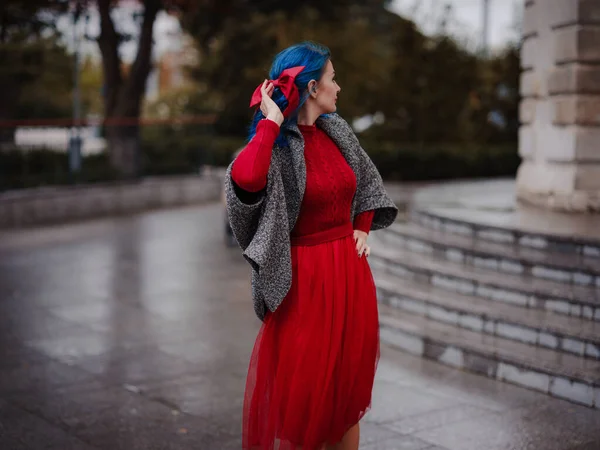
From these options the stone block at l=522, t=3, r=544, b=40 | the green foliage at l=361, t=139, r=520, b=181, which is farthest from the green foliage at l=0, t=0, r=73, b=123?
the stone block at l=522, t=3, r=544, b=40

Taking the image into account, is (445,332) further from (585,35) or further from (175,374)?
(585,35)

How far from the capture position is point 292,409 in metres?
4.68

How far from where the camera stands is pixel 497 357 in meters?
7.24

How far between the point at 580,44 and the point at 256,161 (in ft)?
27.5

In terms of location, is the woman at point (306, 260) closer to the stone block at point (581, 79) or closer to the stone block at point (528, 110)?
the stone block at point (581, 79)

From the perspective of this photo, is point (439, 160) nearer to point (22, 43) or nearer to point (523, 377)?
point (22, 43)

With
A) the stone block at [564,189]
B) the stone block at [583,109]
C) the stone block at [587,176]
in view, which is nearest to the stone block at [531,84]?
the stone block at [583,109]

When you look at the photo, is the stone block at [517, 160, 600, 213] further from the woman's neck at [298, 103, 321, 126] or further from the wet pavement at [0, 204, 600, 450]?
the woman's neck at [298, 103, 321, 126]

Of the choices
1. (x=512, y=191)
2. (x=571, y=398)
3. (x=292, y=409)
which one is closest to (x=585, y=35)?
(x=512, y=191)

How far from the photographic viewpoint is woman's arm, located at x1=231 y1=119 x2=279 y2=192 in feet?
14.0

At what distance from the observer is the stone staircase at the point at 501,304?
7.05 m

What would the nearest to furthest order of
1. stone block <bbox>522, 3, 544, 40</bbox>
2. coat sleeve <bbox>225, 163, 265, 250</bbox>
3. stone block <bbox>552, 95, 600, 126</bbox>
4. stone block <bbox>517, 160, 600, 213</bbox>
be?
Result: coat sleeve <bbox>225, 163, 265, 250</bbox>, stone block <bbox>552, 95, 600, 126</bbox>, stone block <bbox>517, 160, 600, 213</bbox>, stone block <bbox>522, 3, 544, 40</bbox>

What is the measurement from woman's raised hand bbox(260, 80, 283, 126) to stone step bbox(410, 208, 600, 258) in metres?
5.06

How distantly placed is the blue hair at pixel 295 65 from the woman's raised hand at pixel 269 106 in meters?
0.04
